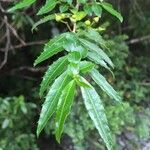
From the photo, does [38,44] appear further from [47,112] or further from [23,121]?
[47,112]

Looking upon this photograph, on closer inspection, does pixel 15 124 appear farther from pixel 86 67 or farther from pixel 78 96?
pixel 86 67

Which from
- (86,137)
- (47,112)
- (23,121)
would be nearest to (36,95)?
(23,121)

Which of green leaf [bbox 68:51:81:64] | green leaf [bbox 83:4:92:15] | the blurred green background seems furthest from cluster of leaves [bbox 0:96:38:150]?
green leaf [bbox 68:51:81:64]

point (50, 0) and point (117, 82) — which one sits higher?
point (50, 0)

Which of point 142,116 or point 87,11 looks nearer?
point 87,11

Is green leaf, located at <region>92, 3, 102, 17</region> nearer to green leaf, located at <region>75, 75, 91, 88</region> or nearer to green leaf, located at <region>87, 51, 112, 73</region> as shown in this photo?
green leaf, located at <region>87, 51, 112, 73</region>

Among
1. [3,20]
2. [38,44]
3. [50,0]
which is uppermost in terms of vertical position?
[50,0]

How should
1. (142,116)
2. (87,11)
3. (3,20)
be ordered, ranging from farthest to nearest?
(142,116) → (3,20) → (87,11)

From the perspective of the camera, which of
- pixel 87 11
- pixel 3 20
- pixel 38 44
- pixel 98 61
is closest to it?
pixel 98 61
